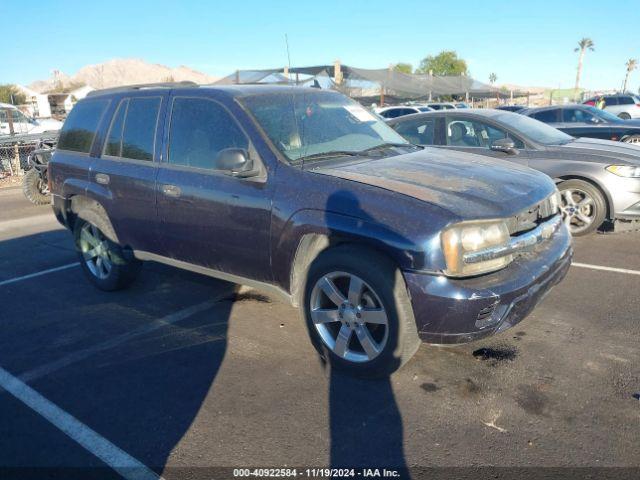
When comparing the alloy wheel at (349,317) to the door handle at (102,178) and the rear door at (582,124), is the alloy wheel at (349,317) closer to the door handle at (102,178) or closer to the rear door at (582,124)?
the door handle at (102,178)

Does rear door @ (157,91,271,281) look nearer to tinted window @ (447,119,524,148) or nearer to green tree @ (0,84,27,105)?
tinted window @ (447,119,524,148)

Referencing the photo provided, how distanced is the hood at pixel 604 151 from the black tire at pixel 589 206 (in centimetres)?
32

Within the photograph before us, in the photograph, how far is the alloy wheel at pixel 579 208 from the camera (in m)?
6.36

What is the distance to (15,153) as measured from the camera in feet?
52.3

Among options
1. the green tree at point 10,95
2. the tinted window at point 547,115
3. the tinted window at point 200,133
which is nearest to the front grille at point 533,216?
the tinted window at point 200,133

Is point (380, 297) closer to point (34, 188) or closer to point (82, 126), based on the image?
point (82, 126)

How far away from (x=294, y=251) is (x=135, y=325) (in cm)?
181

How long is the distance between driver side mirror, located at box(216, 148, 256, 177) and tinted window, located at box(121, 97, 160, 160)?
1164 millimetres

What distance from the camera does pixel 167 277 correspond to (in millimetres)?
Result: 5828

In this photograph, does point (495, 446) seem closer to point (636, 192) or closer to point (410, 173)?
point (410, 173)

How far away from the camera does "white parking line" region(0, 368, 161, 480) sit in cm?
272

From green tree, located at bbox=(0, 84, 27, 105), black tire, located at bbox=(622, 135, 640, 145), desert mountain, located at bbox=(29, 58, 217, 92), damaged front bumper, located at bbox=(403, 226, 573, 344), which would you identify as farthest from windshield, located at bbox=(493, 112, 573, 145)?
desert mountain, located at bbox=(29, 58, 217, 92)

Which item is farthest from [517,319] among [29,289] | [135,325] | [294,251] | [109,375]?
[29,289]

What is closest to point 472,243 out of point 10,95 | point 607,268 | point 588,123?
point 607,268
